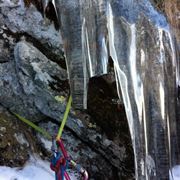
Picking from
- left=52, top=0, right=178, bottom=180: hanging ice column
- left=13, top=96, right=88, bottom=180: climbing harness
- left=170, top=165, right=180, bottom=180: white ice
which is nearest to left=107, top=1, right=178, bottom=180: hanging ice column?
left=52, top=0, right=178, bottom=180: hanging ice column

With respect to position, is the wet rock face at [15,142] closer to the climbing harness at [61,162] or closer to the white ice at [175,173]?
the climbing harness at [61,162]

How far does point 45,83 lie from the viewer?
2842mm

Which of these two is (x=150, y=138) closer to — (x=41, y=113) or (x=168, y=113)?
(x=168, y=113)

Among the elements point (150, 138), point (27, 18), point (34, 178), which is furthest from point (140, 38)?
point (34, 178)

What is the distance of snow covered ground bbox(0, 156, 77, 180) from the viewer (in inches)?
106

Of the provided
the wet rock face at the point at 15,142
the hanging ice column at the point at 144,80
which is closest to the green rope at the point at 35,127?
the wet rock face at the point at 15,142

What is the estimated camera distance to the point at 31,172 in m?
2.78

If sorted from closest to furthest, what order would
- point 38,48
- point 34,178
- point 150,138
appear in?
point 150,138 → point 34,178 → point 38,48

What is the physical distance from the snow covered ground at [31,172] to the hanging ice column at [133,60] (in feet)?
2.01

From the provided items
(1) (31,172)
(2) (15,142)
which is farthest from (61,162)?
(2) (15,142)

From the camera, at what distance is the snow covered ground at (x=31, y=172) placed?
2693 millimetres

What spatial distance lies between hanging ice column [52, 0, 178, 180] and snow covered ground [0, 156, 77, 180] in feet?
2.01

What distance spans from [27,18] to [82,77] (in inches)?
26.9

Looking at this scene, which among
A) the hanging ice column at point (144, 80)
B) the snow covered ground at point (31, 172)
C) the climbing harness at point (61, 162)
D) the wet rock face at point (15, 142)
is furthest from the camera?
the wet rock face at point (15, 142)
